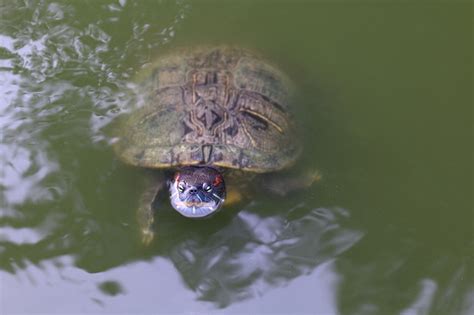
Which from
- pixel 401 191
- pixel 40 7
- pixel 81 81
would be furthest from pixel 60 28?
pixel 401 191

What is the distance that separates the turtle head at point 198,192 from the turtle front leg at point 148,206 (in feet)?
0.52

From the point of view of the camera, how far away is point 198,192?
318 centimetres

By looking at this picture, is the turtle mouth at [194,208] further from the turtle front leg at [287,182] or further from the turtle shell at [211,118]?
the turtle front leg at [287,182]

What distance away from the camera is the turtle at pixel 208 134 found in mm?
3242

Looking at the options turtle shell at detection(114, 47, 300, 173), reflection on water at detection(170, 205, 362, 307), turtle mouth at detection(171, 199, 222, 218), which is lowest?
reflection on water at detection(170, 205, 362, 307)

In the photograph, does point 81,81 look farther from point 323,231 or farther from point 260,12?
point 323,231

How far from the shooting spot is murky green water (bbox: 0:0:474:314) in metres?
3.07

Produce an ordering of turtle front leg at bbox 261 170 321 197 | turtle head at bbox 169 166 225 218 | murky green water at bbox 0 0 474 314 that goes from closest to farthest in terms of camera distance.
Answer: murky green water at bbox 0 0 474 314 → turtle head at bbox 169 166 225 218 → turtle front leg at bbox 261 170 321 197

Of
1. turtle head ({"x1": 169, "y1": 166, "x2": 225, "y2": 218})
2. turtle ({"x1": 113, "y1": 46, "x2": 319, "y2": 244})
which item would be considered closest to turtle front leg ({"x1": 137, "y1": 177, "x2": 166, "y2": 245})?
turtle ({"x1": 113, "y1": 46, "x2": 319, "y2": 244})

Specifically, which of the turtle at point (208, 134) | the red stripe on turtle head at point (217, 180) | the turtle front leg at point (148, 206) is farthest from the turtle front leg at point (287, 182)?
the turtle front leg at point (148, 206)

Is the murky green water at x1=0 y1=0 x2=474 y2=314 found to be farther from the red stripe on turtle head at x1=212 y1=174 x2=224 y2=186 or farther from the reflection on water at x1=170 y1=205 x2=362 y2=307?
the red stripe on turtle head at x1=212 y1=174 x2=224 y2=186

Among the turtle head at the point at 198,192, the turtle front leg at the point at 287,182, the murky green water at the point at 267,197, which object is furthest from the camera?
the turtle front leg at the point at 287,182

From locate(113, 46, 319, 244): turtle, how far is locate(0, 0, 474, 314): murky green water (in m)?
0.17

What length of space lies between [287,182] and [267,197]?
0.58ft
